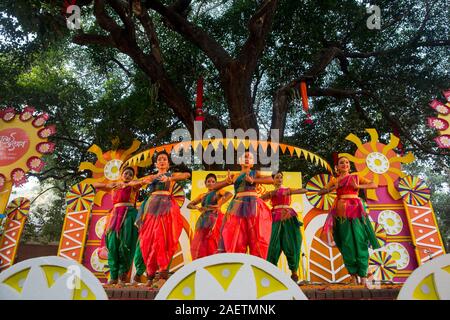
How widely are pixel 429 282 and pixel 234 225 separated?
2634mm

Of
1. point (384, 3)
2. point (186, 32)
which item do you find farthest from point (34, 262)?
point (384, 3)

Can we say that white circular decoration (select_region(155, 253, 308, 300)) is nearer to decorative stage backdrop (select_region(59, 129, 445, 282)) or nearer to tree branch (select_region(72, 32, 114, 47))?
decorative stage backdrop (select_region(59, 129, 445, 282))

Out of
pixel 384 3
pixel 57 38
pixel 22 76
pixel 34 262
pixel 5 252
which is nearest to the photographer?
pixel 34 262

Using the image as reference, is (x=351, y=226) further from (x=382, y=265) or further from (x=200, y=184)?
(x=200, y=184)

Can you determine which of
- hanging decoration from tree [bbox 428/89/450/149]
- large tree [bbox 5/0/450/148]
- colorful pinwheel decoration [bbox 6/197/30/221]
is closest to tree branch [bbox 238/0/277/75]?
large tree [bbox 5/0/450/148]

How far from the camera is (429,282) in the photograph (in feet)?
8.69

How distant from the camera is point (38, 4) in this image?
7.91m

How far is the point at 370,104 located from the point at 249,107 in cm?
448

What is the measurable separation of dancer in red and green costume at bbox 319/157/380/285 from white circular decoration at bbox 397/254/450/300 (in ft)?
7.69

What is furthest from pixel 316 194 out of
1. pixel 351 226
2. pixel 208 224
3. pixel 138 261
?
pixel 138 261

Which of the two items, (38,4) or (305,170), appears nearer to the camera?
(38,4)

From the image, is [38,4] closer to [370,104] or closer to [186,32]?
[186,32]
